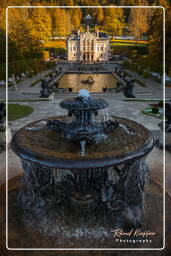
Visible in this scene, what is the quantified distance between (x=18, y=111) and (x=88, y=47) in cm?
6587

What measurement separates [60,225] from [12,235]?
158cm

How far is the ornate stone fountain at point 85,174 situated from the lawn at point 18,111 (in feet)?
47.0

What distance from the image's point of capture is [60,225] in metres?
8.49

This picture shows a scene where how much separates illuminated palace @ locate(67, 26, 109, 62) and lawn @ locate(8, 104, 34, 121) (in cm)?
6147

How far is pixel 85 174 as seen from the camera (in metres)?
8.04

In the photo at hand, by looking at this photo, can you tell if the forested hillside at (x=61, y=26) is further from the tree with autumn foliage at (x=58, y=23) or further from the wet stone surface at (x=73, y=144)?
the wet stone surface at (x=73, y=144)

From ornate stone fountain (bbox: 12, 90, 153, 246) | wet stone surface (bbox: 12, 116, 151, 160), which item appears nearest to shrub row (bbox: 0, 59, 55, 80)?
wet stone surface (bbox: 12, 116, 151, 160)

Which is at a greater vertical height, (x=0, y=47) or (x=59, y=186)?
Answer: (x=0, y=47)

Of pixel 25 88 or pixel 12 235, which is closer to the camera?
pixel 12 235

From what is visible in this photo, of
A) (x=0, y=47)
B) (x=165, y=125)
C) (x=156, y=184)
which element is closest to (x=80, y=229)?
(x=156, y=184)

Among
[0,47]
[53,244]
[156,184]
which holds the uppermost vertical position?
[0,47]

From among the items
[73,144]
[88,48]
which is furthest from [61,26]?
[73,144]

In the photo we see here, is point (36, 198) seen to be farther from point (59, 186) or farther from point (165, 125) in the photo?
point (165, 125)

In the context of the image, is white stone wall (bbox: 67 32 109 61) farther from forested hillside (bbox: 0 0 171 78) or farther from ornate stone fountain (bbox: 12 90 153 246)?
ornate stone fountain (bbox: 12 90 153 246)
